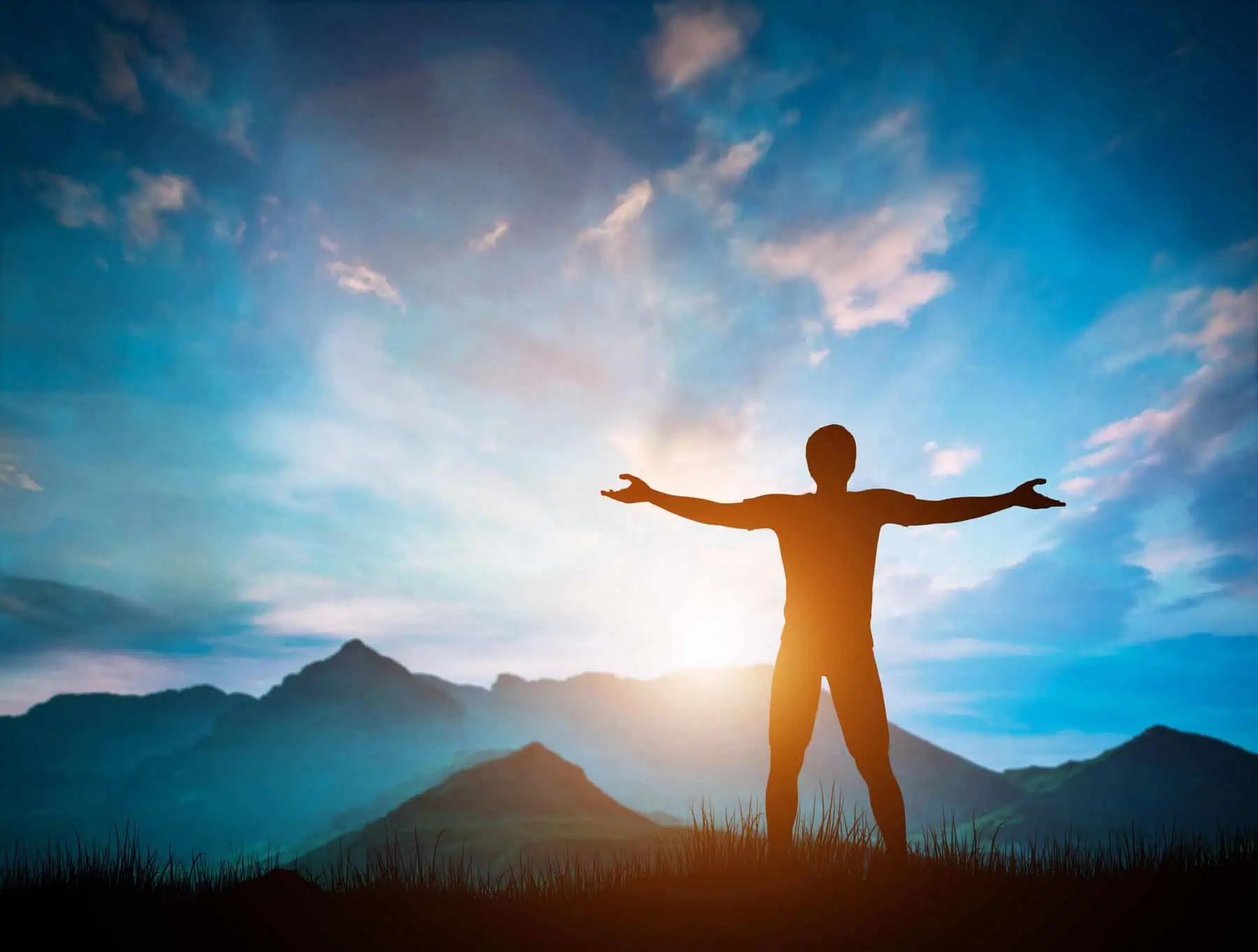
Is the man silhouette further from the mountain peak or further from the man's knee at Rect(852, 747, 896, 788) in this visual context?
the mountain peak

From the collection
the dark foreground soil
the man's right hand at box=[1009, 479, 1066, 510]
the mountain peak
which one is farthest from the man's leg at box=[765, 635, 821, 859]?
the mountain peak

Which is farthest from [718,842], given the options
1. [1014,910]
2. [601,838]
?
[601,838]

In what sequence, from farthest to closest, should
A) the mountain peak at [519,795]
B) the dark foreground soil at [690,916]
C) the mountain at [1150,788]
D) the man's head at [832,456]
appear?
1. the mountain at [1150,788]
2. the mountain peak at [519,795]
3. the man's head at [832,456]
4. the dark foreground soil at [690,916]

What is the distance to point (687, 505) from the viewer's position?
20.5 feet

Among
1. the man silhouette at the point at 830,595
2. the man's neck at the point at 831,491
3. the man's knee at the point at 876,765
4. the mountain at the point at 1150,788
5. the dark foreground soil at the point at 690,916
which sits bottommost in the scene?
the mountain at the point at 1150,788

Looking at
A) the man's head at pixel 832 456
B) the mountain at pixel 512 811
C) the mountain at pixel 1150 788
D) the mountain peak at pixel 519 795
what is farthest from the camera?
the mountain at pixel 1150 788

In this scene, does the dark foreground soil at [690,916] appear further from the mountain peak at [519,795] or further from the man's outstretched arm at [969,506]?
the mountain peak at [519,795]

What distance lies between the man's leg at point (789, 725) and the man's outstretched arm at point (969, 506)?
1.47 m

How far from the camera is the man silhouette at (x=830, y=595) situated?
18.2 ft

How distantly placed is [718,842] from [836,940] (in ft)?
3.94

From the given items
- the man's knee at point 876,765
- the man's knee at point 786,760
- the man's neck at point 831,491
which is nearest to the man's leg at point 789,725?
the man's knee at point 786,760

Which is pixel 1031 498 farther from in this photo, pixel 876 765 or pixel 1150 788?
pixel 1150 788

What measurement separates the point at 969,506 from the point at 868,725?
78.8 inches

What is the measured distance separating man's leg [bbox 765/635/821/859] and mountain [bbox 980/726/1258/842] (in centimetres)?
13934
